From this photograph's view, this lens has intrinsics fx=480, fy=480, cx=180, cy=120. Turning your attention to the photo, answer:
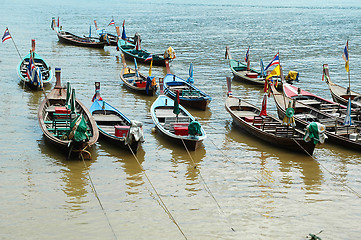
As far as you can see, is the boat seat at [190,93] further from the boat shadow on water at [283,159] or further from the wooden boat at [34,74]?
the wooden boat at [34,74]

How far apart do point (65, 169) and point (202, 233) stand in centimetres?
705

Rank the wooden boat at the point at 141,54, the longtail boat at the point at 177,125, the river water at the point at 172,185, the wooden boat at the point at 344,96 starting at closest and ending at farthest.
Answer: the river water at the point at 172,185
the longtail boat at the point at 177,125
the wooden boat at the point at 344,96
the wooden boat at the point at 141,54

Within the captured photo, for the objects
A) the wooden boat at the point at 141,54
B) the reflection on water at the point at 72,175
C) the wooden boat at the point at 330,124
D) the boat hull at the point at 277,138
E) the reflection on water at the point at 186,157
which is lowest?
the reflection on water at the point at 72,175

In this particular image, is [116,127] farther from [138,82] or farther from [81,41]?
[81,41]

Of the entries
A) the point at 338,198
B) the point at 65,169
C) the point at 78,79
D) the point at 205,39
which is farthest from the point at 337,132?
the point at 205,39

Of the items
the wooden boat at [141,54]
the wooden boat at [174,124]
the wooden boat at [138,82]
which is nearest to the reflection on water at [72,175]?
the wooden boat at [174,124]

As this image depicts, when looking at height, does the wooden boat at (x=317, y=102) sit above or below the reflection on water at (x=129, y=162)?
above

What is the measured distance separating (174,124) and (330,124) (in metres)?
7.83

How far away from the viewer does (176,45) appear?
5559cm

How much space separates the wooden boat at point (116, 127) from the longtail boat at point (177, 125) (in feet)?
5.86

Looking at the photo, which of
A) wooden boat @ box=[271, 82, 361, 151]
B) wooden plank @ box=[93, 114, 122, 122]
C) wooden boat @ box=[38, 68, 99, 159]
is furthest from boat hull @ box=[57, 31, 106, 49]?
wooden boat @ box=[271, 82, 361, 151]

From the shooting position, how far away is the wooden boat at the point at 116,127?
20234 millimetres

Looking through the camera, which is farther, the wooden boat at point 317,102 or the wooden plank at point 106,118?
the wooden boat at point 317,102

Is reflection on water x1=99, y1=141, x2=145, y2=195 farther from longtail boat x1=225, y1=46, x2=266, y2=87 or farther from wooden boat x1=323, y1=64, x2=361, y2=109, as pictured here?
longtail boat x1=225, y1=46, x2=266, y2=87
